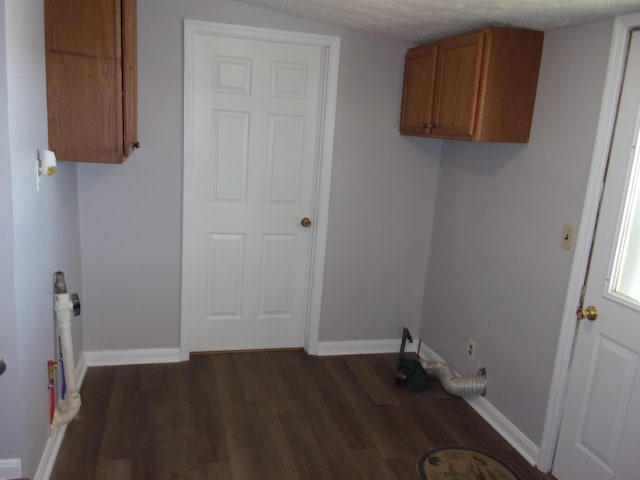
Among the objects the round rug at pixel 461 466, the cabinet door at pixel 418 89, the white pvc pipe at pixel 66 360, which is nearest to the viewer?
the white pvc pipe at pixel 66 360

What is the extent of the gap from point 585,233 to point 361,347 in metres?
1.84

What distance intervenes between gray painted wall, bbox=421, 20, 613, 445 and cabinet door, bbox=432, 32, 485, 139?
0.31m

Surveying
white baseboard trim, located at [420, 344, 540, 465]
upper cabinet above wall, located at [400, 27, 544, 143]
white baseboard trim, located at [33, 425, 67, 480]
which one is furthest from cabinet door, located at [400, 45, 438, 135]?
white baseboard trim, located at [33, 425, 67, 480]

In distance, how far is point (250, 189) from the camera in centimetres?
342

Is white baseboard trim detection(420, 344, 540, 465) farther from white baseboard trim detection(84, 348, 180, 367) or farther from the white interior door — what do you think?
white baseboard trim detection(84, 348, 180, 367)

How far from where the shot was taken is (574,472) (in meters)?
2.43

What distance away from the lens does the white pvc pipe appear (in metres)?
2.40

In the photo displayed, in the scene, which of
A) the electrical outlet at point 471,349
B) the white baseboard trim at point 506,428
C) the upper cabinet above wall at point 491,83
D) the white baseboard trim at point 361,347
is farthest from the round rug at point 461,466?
the upper cabinet above wall at point 491,83

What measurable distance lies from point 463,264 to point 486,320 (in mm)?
397

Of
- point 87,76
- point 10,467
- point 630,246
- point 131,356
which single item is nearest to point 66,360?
point 10,467

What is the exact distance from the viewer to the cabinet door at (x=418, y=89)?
305cm

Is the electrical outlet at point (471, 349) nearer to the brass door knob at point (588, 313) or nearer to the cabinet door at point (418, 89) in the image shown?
the brass door knob at point (588, 313)

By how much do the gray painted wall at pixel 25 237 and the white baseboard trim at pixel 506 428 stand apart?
222 centimetres

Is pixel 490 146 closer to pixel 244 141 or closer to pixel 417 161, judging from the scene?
pixel 417 161
